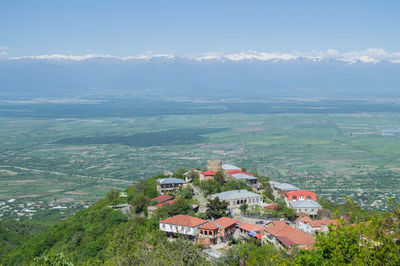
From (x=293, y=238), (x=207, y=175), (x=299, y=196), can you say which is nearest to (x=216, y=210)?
(x=293, y=238)

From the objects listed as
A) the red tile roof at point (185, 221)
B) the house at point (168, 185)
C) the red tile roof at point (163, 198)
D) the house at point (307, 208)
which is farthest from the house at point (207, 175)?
the red tile roof at point (185, 221)

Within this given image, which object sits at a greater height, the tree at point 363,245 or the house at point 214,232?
the tree at point 363,245

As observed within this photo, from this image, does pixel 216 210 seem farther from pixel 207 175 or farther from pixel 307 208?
pixel 207 175

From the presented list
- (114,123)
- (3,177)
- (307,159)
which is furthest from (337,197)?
(114,123)

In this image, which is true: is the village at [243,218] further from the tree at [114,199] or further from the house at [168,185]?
the tree at [114,199]

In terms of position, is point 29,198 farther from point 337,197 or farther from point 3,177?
point 337,197

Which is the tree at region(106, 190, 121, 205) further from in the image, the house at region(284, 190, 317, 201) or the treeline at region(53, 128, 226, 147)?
the treeline at region(53, 128, 226, 147)
